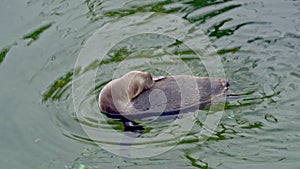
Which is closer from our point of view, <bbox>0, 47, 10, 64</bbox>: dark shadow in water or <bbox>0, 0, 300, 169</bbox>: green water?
<bbox>0, 0, 300, 169</bbox>: green water

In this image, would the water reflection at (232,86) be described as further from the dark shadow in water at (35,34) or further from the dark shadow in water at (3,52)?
Result: the dark shadow in water at (3,52)

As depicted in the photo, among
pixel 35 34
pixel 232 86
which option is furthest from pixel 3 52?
pixel 232 86

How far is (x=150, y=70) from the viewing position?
280 inches

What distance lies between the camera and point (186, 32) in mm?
7766

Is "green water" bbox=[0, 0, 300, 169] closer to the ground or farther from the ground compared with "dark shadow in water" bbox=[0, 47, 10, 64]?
closer to the ground

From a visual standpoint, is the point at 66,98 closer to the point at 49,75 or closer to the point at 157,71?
the point at 49,75

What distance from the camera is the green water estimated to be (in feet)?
19.3

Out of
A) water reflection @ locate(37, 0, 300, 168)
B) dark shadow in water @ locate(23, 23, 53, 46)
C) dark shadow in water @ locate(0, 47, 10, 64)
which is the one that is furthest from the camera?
dark shadow in water @ locate(23, 23, 53, 46)

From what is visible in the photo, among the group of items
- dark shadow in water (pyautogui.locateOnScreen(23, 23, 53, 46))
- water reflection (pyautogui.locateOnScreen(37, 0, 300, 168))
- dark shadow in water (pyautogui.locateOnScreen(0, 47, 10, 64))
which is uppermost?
dark shadow in water (pyautogui.locateOnScreen(23, 23, 53, 46))

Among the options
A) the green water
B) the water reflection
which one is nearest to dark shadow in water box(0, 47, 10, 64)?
the green water

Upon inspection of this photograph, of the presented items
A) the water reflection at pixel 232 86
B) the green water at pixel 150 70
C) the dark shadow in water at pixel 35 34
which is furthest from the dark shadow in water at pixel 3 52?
the water reflection at pixel 232 86

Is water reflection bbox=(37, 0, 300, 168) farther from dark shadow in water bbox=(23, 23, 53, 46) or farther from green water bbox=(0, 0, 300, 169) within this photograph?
dark shadow in water bbox=(23, 23, 53, 46)

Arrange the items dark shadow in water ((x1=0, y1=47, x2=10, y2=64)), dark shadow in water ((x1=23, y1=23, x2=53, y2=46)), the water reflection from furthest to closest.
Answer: dark shadow in water ((x1=23, y1=23, x2=53, y2=46)), dark shadow in water ((x1=0, y1=47, x2=10, y2=64)), the water reflection

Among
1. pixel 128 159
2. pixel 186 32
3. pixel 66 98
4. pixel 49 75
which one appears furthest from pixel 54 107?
pixel 186 32
